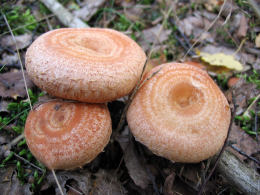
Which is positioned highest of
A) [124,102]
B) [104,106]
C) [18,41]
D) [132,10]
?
[132,10]

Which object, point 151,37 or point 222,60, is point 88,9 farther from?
point 222,60

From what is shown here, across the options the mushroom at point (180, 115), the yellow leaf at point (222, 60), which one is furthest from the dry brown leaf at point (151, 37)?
the mushroom at point (180, 115)

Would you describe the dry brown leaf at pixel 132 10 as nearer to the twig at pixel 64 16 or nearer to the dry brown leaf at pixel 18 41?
the twig at pixel 64 16

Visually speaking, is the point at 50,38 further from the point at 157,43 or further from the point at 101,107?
the point at 157,43

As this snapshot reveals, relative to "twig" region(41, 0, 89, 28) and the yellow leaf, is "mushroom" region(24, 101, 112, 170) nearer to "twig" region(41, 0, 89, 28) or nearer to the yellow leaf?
"twig" region(41, 0, 89, 28)

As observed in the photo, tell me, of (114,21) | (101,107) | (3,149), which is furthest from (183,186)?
(114,21)

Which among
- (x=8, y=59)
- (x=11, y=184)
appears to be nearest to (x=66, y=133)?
(x=11, y=184)
